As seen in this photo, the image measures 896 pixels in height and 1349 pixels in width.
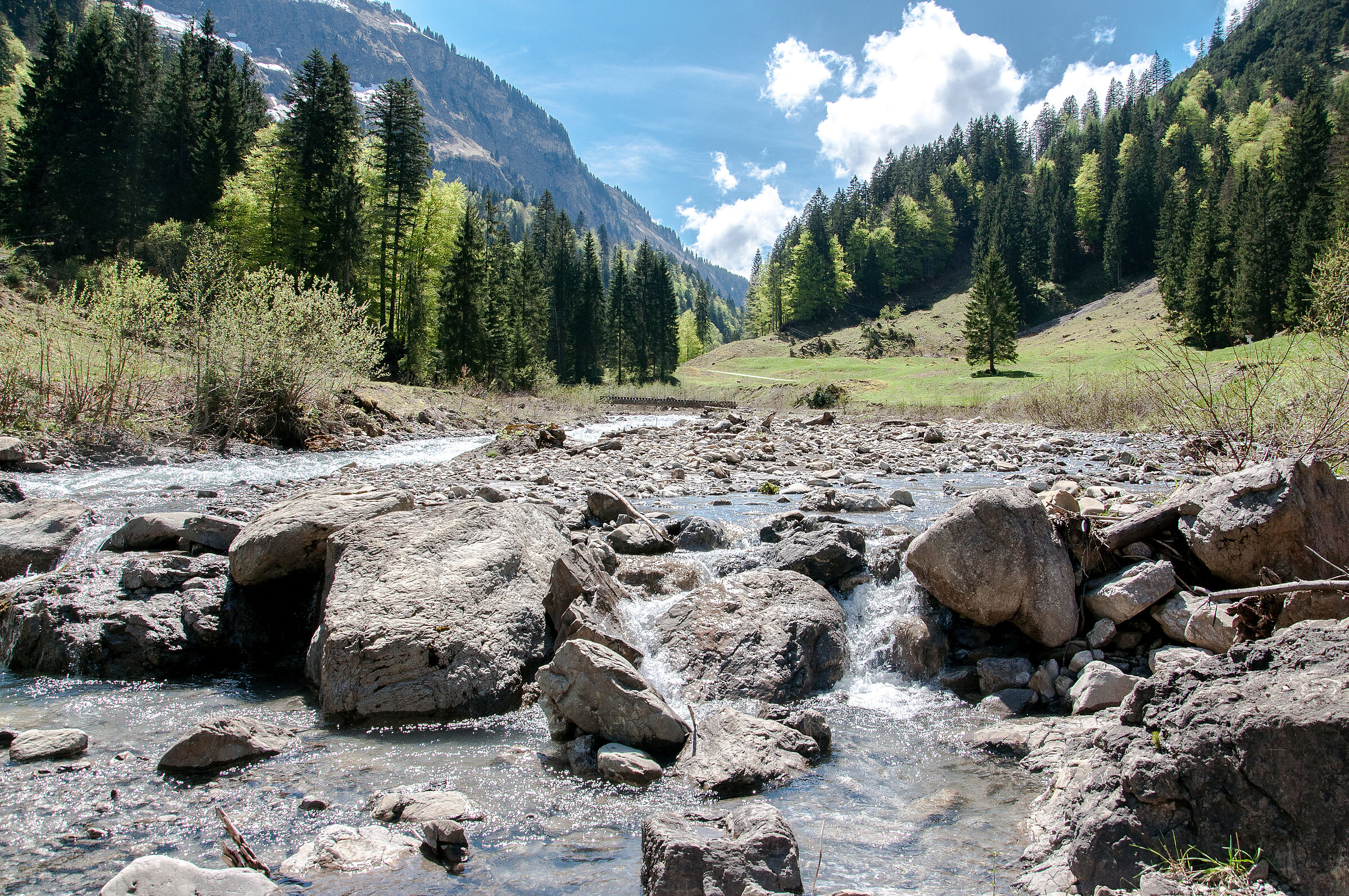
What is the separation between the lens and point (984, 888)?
3.58 m

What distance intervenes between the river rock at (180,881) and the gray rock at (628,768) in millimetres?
2215

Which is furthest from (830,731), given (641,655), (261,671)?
(261,671)

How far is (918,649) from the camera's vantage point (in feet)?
22.9

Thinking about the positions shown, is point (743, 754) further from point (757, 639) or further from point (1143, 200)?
point (1143, 200)

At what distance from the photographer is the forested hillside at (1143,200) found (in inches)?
2012

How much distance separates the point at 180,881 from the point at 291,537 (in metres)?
4.90

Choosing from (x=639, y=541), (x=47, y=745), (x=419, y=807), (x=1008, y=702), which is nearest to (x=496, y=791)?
(x=419, y=807)

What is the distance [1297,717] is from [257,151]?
59236 millimetres

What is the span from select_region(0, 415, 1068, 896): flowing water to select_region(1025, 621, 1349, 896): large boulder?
71 centimetres

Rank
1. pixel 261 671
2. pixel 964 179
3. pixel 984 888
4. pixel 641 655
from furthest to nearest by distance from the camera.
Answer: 1. pixel 964 179
2. pixel 261 671
3. pixel 641 655
4. pixel 984 888

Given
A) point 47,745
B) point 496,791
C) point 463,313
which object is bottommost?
point 496,791

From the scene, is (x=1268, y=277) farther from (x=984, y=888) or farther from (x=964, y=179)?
(x=964, y=179)

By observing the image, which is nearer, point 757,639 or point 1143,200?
point 757,639

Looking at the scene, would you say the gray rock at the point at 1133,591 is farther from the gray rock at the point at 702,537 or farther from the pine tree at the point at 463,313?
the pine tree at the point at 463,313
